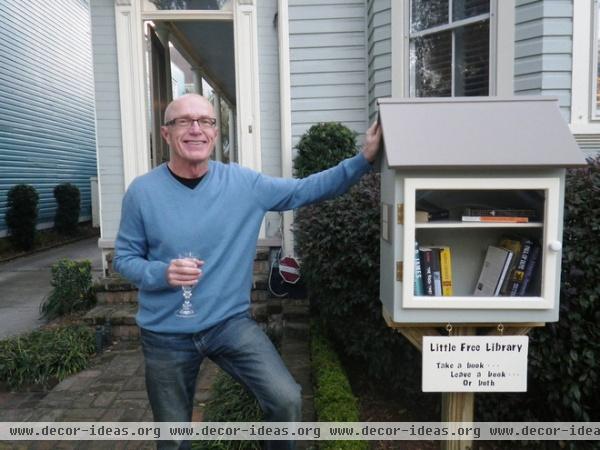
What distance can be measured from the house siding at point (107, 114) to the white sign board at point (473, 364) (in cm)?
401

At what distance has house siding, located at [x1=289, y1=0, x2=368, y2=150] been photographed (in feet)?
15.6

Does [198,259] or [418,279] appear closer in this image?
[198,259]

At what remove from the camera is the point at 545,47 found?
356cm

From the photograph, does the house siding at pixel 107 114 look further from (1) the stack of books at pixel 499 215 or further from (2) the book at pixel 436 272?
(1) the stack of books at pixel 499 215

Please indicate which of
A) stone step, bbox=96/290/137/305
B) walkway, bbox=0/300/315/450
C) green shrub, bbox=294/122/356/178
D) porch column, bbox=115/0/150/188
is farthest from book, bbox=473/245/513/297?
porch column, bbox=115/0/150/188

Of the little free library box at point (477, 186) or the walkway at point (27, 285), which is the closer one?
the little free library box at point (477, 186)

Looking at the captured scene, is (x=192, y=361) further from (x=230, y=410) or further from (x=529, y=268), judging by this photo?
(x=529, y=268)

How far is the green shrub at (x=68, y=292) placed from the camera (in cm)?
477

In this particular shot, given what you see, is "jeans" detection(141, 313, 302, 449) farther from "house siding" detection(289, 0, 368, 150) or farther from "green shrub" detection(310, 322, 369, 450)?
"house siding" detection(289, 0, 368, 150)

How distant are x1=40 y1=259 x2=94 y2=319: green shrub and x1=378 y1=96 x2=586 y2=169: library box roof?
13.6 feet

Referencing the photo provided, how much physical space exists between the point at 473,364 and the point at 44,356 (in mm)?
3122

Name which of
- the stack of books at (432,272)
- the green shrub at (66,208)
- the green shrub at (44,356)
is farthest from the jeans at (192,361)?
the green shrub at (66,208)

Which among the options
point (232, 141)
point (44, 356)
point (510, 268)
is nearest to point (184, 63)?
point (232, 141)

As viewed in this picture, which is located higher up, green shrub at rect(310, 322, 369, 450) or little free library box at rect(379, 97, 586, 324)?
little free library box at rect(379, 97, 586, 324)
